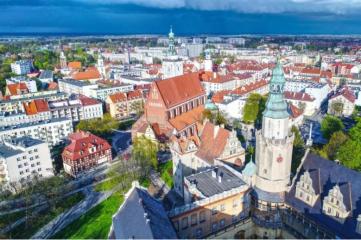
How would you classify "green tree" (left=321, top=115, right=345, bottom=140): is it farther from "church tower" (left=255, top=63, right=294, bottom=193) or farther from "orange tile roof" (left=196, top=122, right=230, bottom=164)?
"church tower" (left=255, top=63, right=294, bottom=193)

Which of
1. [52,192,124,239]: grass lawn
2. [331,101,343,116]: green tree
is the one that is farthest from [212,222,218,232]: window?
[331,101,343,116]: green tree

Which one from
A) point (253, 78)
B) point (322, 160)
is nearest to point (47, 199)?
point (322, 160)

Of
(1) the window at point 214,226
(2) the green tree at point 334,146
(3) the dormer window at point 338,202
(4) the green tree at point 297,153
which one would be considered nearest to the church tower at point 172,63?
(4) the green tree at point 297,153

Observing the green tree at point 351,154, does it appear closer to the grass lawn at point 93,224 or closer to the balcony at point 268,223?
the balcony at point 268,223

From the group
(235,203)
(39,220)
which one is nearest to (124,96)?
(39,220)

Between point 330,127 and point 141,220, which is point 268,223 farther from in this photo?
point 330,127

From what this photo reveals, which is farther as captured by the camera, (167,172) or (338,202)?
(167,172)
